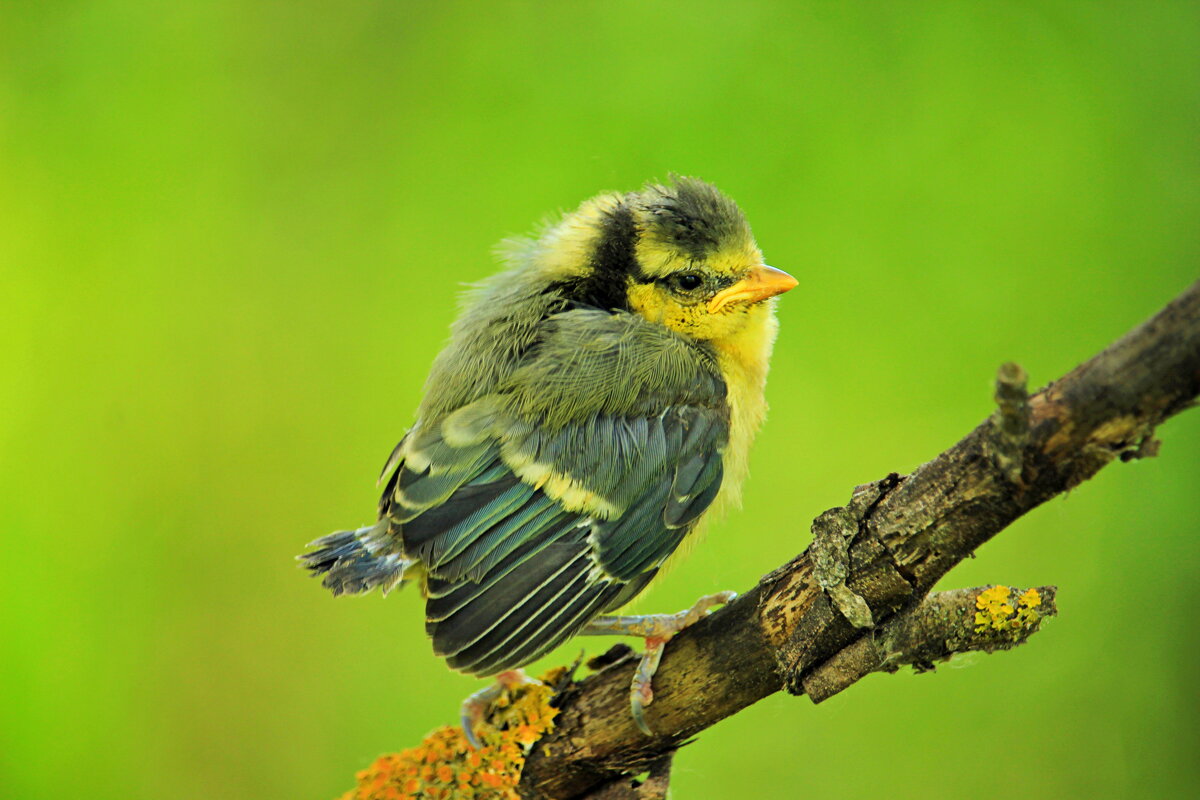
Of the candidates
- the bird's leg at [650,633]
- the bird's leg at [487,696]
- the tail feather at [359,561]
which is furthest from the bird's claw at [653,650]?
the tail feather at [359,561]

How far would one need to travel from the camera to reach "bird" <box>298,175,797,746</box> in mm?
2098

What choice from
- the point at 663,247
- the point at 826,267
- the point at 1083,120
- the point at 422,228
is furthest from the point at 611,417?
the point at 1083,120

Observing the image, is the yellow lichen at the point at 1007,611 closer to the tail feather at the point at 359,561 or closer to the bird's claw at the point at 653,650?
the bird's claw at the point at 653,650

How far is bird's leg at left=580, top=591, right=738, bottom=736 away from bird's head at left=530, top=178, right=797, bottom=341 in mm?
704

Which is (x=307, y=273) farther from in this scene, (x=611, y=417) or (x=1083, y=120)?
(x=1083, y=120)

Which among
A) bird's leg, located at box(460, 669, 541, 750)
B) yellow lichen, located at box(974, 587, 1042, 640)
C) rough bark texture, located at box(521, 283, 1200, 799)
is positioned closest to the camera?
rough bark texture, located at box(521, 283, 1200, 799)

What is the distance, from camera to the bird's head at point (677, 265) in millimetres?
2510

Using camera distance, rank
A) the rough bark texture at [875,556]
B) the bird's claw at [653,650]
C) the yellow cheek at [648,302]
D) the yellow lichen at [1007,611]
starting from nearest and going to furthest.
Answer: the rough bark texture at [875,556]
the yellow lichen at [1007,611]
the bird's claw at [653,650]
the yellow cheek at [648,302]

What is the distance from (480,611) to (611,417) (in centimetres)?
51

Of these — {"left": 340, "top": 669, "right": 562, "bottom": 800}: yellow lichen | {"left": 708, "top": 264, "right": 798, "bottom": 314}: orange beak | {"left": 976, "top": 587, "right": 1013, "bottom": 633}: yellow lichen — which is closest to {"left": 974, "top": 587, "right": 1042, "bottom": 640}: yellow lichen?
{"left": 976, "top": 587, "right": 1013, "bottom": 633}: yellow lichen

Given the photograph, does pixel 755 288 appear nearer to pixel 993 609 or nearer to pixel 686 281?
pixel 686 281

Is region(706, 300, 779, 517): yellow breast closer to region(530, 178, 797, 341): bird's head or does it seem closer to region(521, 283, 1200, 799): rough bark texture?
region(530, 178, 797, 341): bird's head

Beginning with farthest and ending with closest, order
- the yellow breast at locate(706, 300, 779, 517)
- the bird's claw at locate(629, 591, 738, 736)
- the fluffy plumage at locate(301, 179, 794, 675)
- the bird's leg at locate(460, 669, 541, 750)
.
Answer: the yellow breast at locate(706, 300, 779, 517), the bird's leg at locate(460, 669, 541, 750), the fluffy plumage at locate(301, 179, 794, 675), the bird's claw at locate(629, 591, 738, 736)

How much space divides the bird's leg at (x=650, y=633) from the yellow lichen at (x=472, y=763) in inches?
9.0
